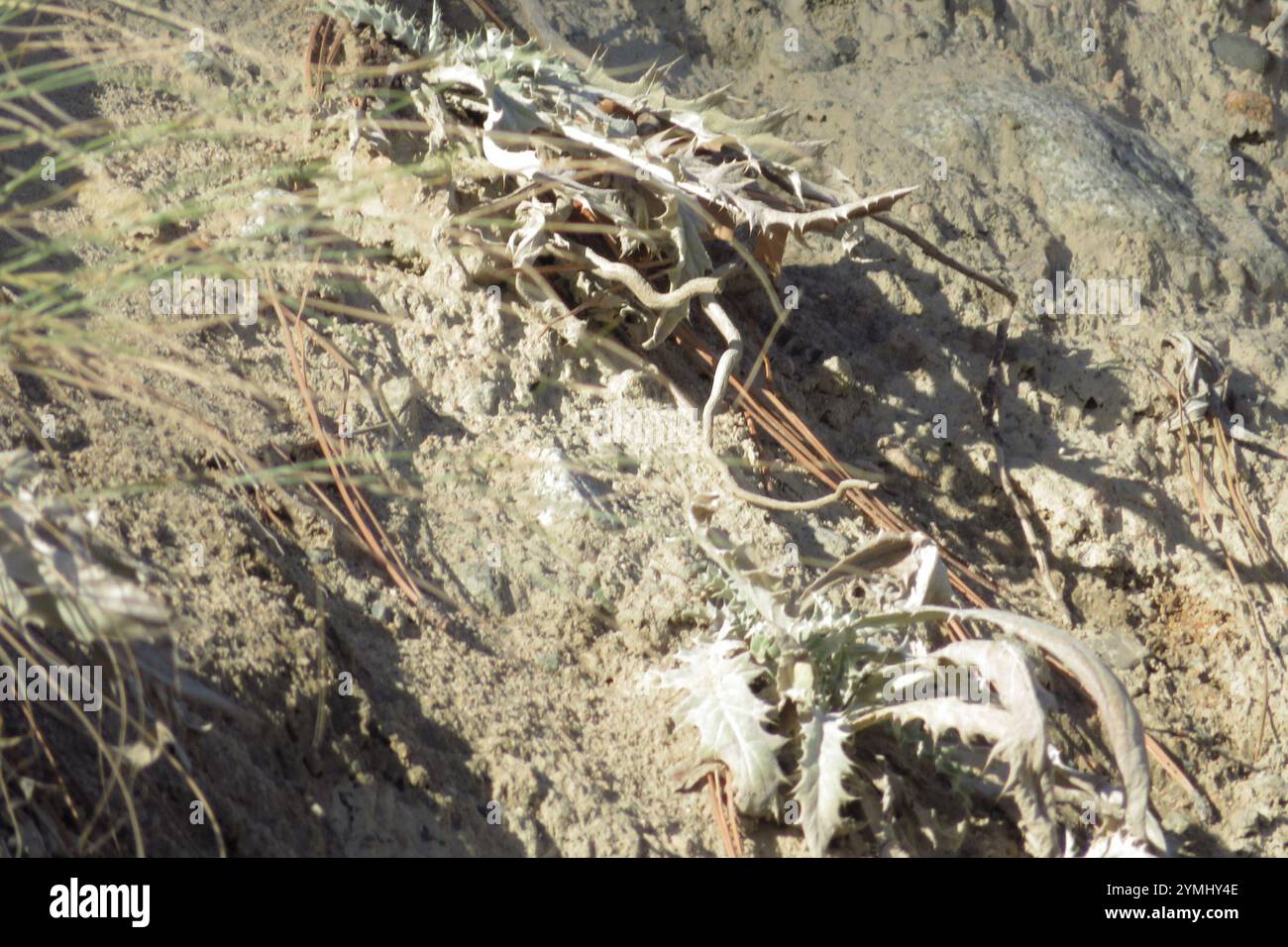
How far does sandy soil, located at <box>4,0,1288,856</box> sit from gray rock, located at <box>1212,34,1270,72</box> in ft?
0.15

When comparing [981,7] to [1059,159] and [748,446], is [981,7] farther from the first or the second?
[748,446]

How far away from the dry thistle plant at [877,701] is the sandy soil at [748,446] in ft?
0.37

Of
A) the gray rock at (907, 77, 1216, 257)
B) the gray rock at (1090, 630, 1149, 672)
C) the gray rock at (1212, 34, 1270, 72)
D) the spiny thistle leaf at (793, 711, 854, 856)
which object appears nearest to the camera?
the spiny thistle leaf at (793, 711, 854, 856)

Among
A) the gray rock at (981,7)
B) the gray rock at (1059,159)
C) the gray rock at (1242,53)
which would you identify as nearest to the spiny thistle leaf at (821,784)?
the gray rock at (1059,159)

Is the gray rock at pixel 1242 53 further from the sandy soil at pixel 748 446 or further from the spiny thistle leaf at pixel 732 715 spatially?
the spiny thistle leaf at pixel 732 715

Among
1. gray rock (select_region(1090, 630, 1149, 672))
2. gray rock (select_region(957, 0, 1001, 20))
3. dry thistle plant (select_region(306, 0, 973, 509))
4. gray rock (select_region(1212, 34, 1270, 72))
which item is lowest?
gray rock (select_region(1090, 630, 1149, 672))

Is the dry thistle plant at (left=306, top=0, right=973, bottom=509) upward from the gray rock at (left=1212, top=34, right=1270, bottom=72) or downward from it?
downward

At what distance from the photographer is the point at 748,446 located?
10.1ft

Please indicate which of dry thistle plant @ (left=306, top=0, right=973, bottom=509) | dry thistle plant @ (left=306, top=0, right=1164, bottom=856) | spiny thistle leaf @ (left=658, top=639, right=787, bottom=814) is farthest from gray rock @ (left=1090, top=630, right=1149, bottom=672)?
Result: spiny thistle leaf @ (left=658, top=639, right=787, bottom=814)

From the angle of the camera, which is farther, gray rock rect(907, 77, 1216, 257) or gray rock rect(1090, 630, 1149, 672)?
gray rock rect(907, 77, 1216, 257)

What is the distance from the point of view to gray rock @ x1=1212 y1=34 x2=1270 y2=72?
4.66 metres

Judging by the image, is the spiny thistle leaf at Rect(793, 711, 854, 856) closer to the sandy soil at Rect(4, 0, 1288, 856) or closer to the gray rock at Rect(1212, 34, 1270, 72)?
the sandy soil at Rect(4, 0, 1288, 856)

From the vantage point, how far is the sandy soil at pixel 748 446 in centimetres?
226

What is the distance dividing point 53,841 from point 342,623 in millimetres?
712
